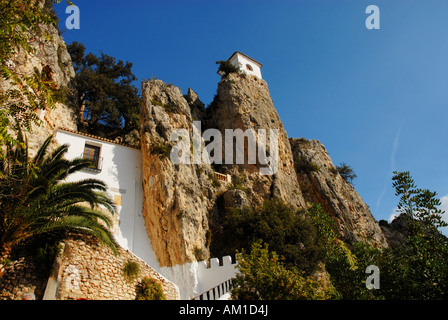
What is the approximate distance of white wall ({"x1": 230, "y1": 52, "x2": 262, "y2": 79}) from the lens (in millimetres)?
37191

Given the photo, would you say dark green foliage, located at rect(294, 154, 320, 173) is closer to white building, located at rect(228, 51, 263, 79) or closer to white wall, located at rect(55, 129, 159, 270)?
white building, located at rect(228, 51, 263, 79)

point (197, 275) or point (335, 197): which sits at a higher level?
point (335, 197)

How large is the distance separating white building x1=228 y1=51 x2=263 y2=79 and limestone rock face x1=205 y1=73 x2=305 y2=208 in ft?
7.63

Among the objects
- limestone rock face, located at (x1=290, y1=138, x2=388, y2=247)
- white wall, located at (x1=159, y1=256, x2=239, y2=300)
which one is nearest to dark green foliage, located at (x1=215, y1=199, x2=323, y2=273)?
white wall, located at (x1=159, y1=256, x2=239, y2=300)

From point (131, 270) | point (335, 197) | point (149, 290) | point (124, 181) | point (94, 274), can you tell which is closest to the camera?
point (94, 274)

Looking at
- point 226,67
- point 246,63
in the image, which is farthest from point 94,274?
point 246,63

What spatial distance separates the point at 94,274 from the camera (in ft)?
38.9

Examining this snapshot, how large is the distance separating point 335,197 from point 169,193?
67.3 ft

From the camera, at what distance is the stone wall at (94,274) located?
11.0 m

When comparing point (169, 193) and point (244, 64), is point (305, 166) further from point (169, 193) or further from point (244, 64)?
point (169, 193)

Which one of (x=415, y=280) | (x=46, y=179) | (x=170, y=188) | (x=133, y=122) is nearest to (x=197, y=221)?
(x=170, y=188)

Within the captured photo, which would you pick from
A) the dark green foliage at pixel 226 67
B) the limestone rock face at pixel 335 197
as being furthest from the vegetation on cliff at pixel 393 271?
the dark green foliage at pixel 226 67

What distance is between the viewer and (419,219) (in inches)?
496

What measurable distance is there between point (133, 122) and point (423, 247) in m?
22.3
